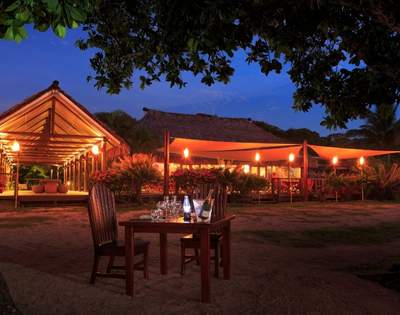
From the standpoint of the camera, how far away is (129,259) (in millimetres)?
3906

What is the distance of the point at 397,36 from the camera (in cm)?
473

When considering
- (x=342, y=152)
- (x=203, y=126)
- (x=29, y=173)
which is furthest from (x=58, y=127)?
(x=29, y=173)

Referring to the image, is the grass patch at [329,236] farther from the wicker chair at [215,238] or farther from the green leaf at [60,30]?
the green leaf at [60,30]

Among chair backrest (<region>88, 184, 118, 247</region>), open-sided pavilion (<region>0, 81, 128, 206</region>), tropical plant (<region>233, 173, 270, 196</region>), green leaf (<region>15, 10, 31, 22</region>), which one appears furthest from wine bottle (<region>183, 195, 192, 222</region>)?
tropical plant (<region>233, 173, 270, 196</region>)

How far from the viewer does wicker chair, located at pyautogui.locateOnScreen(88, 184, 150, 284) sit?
163 inches

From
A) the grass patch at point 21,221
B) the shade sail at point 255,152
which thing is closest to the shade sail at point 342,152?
the shade sail at point 255,152

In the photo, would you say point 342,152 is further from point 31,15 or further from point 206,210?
point 31,15

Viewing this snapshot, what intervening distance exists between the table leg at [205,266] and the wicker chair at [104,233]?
707 mm

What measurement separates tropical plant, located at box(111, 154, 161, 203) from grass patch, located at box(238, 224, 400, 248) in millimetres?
5852

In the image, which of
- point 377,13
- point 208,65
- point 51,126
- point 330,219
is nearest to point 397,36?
point 377,13

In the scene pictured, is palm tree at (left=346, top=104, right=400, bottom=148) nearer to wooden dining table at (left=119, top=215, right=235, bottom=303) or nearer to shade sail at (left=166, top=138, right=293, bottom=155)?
shade sail at (left=166, top=138, right=293, bottom=155)

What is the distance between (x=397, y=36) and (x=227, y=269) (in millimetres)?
2812

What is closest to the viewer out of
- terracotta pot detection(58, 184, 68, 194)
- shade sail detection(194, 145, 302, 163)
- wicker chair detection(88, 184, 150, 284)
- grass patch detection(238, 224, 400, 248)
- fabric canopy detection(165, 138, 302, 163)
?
wicker chair detection(88, 184, 150, 284)

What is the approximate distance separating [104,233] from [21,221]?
18.8ft
